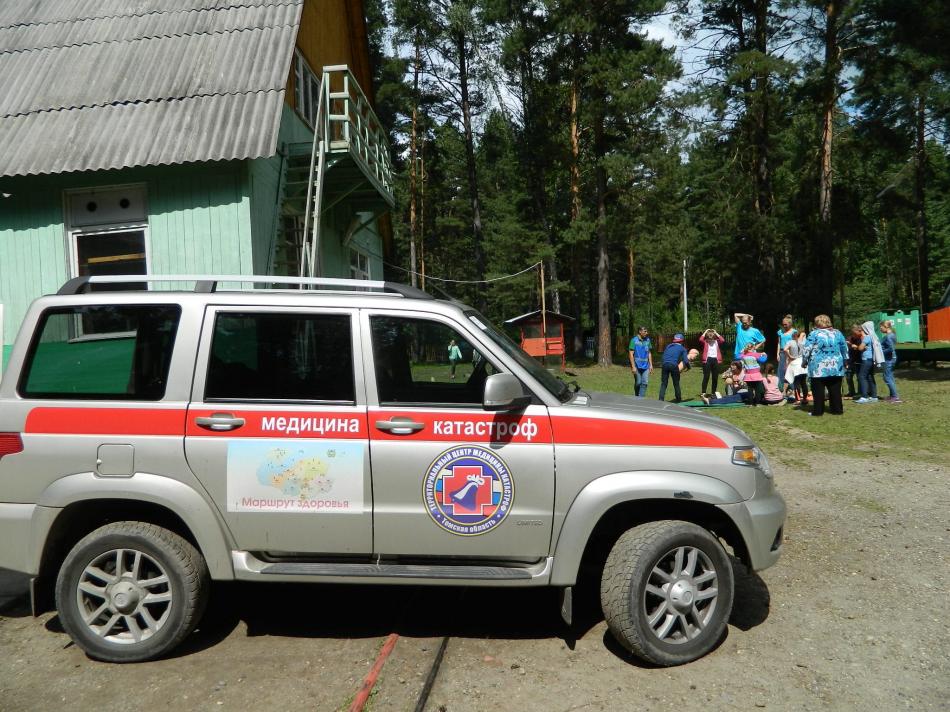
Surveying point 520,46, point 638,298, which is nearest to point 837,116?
point 520,46

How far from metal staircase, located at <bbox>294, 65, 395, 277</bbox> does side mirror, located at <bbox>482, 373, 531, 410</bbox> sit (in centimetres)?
709

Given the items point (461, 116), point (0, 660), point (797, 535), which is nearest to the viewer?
point (0, 660)

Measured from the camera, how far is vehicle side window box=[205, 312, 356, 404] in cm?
423

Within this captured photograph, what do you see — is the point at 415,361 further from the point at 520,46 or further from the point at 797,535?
the point at 520,46

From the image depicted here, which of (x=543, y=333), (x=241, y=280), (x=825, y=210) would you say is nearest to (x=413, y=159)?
(x=543, y=333)

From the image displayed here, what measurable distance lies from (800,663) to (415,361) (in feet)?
9.07

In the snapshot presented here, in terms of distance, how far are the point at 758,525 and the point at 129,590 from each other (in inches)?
139

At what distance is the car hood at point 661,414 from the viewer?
4.26 meters

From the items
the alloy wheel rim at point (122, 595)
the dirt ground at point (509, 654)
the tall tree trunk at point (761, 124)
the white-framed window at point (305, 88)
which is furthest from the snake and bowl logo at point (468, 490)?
the tall tree trunk at point (761, 124)

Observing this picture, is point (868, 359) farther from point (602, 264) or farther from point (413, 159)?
point (413, 159)

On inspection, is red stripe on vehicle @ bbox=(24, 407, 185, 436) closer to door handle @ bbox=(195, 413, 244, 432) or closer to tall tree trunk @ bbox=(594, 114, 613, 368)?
door handle @ bbox=(195, 413, 244, 432)

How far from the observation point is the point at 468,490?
4.09 meters

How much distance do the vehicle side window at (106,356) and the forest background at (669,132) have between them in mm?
17412

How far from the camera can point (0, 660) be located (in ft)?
14.4
